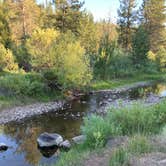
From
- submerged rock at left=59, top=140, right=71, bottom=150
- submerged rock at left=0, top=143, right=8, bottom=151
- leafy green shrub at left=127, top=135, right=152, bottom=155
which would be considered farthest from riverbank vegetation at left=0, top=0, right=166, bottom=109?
leafy green shrub at left=127, top=135, right=152, bottom=155

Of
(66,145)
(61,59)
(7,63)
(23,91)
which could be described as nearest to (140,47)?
(61,59)

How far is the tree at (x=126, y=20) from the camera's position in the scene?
163ft

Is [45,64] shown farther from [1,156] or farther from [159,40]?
[159,40]

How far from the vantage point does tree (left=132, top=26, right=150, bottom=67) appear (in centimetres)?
4347

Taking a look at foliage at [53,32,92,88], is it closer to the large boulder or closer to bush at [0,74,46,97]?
bush at [0,74,46,97]

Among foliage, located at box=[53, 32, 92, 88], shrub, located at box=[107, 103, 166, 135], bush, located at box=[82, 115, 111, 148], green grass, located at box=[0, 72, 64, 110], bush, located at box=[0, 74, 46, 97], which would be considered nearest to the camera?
bush, located at box=[82, 115, 111, 148]

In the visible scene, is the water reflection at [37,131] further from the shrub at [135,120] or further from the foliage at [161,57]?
the foliage at [161,57]

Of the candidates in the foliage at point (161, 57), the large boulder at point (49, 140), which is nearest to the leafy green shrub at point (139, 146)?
the large boulder at point (49, 140)

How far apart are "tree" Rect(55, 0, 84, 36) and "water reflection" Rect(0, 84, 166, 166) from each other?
17.3 metres

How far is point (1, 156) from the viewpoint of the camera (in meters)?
13.4

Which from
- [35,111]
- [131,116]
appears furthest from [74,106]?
[131,116]

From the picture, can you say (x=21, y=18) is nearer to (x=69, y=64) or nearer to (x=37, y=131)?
(x=69, y=64)

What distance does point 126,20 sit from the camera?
49.8 meters

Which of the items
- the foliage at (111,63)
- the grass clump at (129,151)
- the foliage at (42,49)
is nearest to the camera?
the grass clump at (129,151)
